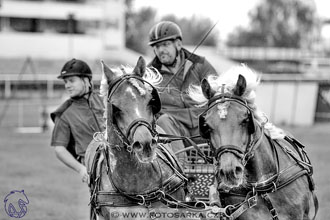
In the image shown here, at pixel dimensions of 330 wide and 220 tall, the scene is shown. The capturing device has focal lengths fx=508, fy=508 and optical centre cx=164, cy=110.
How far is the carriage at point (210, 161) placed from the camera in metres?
4.03

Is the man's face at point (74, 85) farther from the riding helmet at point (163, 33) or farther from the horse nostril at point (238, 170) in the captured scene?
the horse nostril at point (238, 170)

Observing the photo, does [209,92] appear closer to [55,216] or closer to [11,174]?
[55,216]

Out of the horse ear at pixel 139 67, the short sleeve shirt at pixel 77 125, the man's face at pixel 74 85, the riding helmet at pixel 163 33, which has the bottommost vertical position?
the short sleeve shirt at pixel 77 125

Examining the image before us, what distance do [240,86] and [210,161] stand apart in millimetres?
789

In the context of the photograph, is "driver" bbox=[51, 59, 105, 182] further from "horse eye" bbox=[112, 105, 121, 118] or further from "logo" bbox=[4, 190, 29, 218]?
"horse eye" bbox=[112, 105, 121, 118]

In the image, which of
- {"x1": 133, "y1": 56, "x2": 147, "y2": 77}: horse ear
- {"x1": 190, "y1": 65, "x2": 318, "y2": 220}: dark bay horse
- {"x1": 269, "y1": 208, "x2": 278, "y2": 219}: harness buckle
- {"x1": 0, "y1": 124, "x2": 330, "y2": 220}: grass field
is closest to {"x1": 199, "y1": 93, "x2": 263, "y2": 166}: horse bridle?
{"x1": 190, "y1": 65, "x2": 318, "y2": 220}: dark bay horse

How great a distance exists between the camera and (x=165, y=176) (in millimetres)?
4805

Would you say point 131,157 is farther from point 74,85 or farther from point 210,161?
point 74,85

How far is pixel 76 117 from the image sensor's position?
5.85 metres

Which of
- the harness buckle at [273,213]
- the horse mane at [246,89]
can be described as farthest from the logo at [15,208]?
the harness buckle at [273,213]

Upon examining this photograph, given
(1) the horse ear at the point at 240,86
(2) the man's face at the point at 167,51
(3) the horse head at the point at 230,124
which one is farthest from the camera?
(2) the man's face at the point at 167,51

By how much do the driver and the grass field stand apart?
10.3 ft

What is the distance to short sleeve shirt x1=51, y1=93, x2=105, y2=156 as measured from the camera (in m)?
5.80

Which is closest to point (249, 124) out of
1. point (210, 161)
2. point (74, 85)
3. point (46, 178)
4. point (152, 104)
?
point (210, 161)
